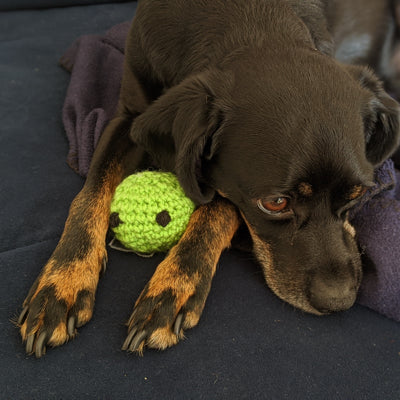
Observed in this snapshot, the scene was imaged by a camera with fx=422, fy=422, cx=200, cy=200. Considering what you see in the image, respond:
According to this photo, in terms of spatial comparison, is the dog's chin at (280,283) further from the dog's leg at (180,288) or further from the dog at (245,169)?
the dog's leg at (180,288)

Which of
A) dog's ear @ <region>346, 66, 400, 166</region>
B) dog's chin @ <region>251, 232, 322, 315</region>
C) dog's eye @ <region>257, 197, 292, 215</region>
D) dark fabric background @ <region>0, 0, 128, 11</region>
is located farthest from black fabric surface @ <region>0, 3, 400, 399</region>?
dark fabric background @ <region>0, 0, 128, 11</region>

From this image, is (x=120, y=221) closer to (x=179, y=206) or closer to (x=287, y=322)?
(x=179, y=206)

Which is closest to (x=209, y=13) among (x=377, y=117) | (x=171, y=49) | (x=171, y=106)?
(x=171, y=49)

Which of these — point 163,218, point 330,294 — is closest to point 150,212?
point 163,218

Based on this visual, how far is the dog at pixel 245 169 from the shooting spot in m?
1.41

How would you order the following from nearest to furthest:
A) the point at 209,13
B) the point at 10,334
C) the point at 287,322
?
the point at 10,334, the point at 287,322, the point at 209,13

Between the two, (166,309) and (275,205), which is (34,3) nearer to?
(275,205)

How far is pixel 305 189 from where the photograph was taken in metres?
1.45

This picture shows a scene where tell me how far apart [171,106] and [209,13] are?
1.87ft

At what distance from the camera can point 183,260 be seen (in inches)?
61.0

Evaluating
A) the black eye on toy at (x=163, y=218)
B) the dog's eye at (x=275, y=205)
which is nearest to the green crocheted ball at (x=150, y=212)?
the black eye on toy at (x=163, y=218)

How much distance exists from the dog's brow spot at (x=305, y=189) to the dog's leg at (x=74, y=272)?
2.60ft

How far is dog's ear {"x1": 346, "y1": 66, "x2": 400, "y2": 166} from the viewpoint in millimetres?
1693

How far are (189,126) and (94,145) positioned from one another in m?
0.93
